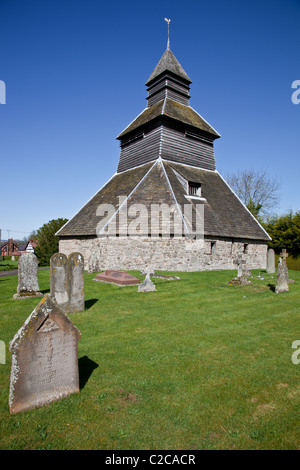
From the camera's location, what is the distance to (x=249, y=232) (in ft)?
70.7

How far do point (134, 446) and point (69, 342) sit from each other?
154 cm

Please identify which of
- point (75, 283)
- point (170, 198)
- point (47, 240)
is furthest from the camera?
point (47, 240)

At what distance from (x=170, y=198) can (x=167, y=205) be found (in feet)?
1.95

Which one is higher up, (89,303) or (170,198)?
(170,198)

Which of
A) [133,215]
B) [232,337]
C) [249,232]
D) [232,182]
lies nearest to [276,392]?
[232,337]

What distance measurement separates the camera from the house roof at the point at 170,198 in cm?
1848

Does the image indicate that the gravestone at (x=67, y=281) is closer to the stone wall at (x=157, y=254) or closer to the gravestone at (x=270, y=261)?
the stone wall at (x=157, y=254)

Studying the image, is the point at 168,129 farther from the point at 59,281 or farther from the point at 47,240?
the point at 59,281

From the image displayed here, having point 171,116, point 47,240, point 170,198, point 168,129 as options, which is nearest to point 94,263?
point 170,198

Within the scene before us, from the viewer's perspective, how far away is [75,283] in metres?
8.11

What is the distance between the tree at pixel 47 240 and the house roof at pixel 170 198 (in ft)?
13.1

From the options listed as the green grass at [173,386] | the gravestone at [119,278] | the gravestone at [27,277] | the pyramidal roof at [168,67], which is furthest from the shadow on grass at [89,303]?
the pyramidal roof at [168,67]
